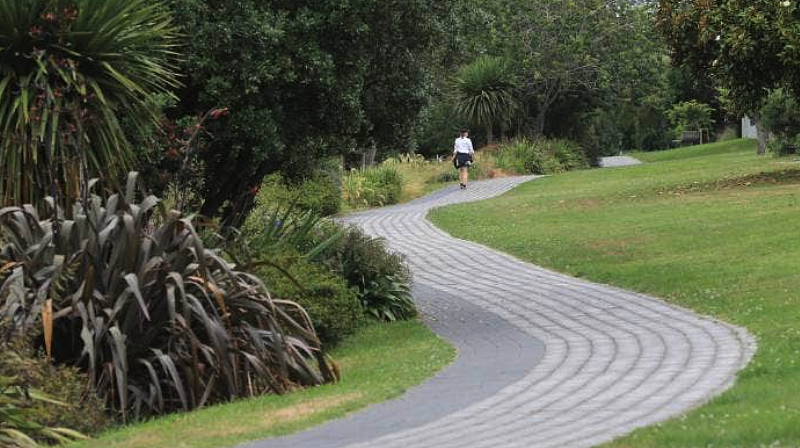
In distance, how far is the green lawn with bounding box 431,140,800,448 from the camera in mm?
7441

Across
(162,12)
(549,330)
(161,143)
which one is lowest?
(549,330)

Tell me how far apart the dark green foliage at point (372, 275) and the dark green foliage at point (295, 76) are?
3.71ft

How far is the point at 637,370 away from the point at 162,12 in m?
5.84

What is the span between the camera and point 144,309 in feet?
32.1

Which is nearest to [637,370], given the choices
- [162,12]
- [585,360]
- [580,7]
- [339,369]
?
[585,360]

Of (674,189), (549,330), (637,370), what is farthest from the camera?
(674,189)

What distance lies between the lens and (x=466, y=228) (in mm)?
24906

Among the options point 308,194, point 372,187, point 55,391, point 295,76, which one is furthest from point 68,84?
point 372,187

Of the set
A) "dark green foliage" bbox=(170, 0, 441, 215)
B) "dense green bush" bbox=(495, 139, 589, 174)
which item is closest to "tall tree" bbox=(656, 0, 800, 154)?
"dark green foliage" bbox=(170, 0, 441, 215)

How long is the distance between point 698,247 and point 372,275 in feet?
16.6

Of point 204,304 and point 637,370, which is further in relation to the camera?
point 204,304

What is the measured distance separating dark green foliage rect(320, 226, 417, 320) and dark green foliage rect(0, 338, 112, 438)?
17.2ft

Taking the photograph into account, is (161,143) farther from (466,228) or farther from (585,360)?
(466,228)

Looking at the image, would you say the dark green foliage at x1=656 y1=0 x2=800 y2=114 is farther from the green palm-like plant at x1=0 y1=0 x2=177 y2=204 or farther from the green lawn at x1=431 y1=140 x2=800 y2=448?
the green palm-like plant at x1=0 y1=0 x2=177 y2=204
